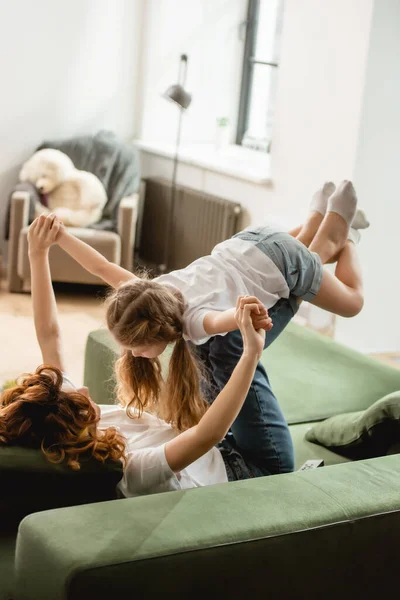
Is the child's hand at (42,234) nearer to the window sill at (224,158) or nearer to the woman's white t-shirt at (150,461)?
the woman's white t-shirt at (150,461)

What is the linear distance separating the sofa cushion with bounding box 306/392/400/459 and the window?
3408 mm

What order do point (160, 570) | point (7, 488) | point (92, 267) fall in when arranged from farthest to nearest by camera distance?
point (92, 267), point (7, 488), point (160, 570)

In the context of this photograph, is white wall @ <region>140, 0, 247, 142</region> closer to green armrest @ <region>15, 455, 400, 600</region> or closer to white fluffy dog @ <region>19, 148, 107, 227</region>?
white fluffy dog @ <region>19, 148, 107, 227</region>

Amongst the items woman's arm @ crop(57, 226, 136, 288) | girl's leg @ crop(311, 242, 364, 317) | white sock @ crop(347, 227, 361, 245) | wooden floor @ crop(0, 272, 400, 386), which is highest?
white sock @ crop(347, 227, 361, 245)

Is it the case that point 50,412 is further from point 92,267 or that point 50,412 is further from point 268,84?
point 268,84

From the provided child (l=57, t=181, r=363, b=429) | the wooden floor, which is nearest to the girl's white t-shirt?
child (l=57, t=181, r=363, b=429)

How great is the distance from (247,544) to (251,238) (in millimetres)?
1073

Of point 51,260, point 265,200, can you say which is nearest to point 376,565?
point 265,200

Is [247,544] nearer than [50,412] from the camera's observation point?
Yes

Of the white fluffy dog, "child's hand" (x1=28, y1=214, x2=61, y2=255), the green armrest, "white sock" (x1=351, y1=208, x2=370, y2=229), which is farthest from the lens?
the white fluffy dog

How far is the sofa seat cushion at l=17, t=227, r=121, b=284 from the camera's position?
530 cm

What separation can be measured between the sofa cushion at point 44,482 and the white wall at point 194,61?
4.54 metres

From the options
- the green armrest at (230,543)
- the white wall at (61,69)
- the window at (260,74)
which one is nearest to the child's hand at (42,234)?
the green armrest at (230,543)

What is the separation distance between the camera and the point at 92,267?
2.32m
